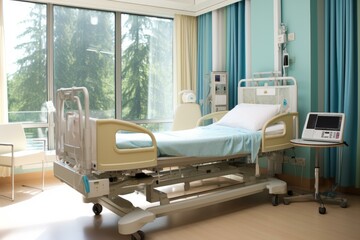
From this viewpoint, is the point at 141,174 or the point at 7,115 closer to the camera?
the point at 141,174

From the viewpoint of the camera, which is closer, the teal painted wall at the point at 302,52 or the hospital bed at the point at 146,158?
the hospital bed at the point at 146,158

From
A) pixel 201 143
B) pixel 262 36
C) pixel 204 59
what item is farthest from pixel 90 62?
pixel 201 143

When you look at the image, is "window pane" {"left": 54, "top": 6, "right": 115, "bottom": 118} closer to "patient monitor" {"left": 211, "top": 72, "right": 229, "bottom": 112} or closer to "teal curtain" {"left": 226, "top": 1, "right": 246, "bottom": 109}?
"patient monitor" {"left": 211, "top": 72, "right": 229, "bottom": 112}

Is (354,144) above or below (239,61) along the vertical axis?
below

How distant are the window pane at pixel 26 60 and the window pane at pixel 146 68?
1296 mm

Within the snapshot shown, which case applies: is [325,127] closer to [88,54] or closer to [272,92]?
[272,92]

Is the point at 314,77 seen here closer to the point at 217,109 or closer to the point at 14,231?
the point at 217,109

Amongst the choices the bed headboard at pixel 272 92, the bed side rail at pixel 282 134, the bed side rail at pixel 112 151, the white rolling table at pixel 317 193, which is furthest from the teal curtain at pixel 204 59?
the bed side rail at pixel 112 151

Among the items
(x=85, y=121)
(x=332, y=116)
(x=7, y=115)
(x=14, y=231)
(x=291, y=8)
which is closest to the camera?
(x=85, y=121)

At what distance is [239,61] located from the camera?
5.44m

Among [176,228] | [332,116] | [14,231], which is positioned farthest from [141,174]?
[332,116]

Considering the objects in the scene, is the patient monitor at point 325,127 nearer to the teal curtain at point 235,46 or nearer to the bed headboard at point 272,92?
the bed headboard at point 272,92

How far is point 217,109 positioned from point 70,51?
246 cm

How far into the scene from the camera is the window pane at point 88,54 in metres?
5.45
